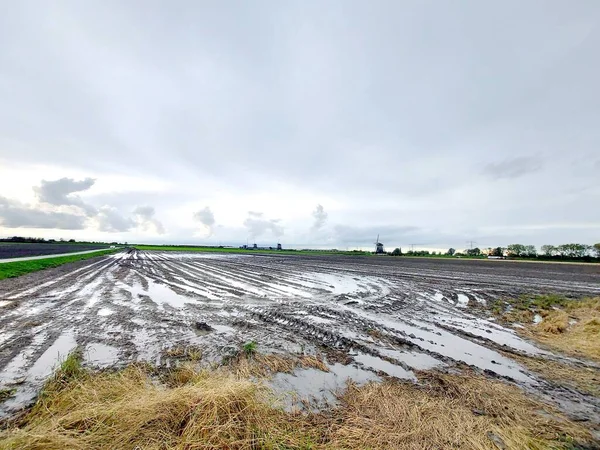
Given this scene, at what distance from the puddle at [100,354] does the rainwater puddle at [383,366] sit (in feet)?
18.3

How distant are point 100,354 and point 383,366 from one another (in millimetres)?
6557

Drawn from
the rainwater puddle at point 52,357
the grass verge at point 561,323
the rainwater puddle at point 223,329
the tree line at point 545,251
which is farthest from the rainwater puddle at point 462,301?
the tree line at point 545,251

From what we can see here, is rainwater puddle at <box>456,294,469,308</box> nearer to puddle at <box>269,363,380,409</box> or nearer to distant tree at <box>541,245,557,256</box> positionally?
puddle at <box>269,363,380,409</box>

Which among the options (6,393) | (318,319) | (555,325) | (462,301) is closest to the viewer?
(6,393)

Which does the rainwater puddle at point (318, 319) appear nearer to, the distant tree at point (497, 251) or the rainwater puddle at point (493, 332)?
the rainwater puddle at point (493, 332)

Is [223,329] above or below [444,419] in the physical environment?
below

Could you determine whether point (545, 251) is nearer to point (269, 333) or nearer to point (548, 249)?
point (548, 249)

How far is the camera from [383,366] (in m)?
6.00

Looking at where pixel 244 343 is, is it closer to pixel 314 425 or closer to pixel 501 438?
pixel 314 425

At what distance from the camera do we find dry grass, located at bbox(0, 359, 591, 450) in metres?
3.02

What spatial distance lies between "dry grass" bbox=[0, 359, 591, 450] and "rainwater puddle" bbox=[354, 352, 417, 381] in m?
0.79

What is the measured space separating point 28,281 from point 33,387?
1698cm

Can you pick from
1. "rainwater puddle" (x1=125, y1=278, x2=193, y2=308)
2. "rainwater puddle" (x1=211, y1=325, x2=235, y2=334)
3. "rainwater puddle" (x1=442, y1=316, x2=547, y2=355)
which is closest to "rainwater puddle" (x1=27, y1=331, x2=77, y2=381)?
"rainwater puddle" (x1=211, y1=325, x2=235, y2=334)

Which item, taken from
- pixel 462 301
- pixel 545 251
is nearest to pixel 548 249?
A: pixel 545 251
